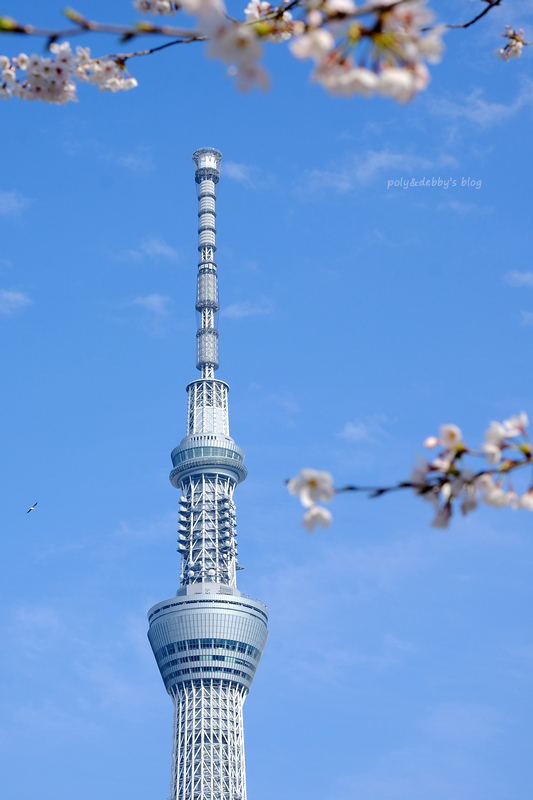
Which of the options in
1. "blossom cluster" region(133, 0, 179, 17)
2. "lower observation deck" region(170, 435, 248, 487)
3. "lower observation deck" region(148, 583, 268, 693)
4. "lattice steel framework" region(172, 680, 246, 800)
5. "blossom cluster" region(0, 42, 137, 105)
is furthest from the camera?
"lower observation deck" region(170, 435, 248, 487)

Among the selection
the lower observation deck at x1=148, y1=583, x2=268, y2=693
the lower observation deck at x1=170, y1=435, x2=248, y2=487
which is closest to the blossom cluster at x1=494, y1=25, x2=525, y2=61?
the lower observation deck at x1=148, y1=583, x2=268, y2=693

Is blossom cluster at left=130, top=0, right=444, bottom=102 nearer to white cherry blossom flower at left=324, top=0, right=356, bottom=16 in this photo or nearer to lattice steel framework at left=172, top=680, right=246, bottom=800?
white cherry blossom flower at left=324, top=0, right=356, bottom=16

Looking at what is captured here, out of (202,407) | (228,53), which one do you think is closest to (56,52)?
(228,53)

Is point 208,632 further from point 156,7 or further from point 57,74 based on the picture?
point 57,74

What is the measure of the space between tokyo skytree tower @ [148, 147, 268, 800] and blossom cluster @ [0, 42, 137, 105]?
146000mm

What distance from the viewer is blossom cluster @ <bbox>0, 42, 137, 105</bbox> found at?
910cm

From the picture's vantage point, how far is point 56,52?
8.91m

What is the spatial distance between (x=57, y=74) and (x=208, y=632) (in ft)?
482

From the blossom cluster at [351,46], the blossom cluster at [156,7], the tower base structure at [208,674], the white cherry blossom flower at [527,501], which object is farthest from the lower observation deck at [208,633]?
the blossom cluster at [351,46]

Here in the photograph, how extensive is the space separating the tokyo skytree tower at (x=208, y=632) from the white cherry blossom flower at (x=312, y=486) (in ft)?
488

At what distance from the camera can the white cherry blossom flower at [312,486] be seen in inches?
238

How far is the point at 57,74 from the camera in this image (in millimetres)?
9172

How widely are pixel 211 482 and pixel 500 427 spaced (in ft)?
543

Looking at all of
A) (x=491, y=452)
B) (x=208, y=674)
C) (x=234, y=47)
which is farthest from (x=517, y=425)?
(x=208, y=674)
